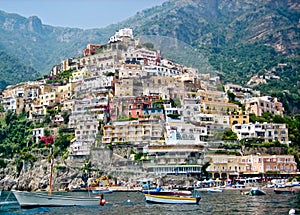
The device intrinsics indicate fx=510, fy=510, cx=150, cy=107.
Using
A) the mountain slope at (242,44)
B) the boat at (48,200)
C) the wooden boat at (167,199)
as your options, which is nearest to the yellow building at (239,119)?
the mountain slope at (242,44)

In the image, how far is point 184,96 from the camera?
286ft

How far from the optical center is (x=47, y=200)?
46344 mm

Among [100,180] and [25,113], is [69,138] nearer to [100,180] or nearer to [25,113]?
[100,180]

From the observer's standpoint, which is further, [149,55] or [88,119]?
[149,55]

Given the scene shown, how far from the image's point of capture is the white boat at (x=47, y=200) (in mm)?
45641

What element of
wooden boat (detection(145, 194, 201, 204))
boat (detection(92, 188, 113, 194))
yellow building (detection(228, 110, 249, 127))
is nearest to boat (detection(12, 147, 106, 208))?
wooden boat (detection(145, 194, 201, 204))

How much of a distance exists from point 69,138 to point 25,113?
1862 cm

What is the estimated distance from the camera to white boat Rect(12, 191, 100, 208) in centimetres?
4564

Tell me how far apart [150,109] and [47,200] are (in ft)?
118

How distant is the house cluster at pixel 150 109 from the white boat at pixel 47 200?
23.7 m

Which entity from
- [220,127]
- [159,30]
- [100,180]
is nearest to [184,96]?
[220,127]

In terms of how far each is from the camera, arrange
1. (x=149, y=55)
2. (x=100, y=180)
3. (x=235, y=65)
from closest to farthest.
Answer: (x=100, y=180), (x=149, y=55), (x=235, y=65)

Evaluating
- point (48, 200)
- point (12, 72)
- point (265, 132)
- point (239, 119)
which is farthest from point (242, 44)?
point (48, 200)

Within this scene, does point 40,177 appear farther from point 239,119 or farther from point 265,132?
point 265,132
